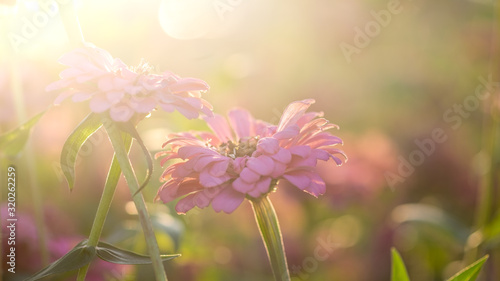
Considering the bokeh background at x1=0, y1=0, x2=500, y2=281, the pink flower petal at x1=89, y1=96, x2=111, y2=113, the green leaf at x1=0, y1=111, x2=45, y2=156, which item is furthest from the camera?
the bokeh background at x1=0, y1=0, x2=500, y2=281

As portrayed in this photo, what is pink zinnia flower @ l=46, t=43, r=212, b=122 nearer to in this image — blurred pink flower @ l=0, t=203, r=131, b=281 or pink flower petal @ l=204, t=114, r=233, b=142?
pink flower petal @ l=204, t=114, r=233, b=142

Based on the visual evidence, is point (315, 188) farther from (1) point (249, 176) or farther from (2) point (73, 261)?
(2) point (73, 261)

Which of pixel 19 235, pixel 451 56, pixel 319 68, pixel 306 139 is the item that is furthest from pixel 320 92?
pixel 306 139

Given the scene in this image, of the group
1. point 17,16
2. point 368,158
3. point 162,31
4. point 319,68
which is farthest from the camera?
point 319,68

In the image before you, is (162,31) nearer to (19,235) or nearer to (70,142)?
(19,235)

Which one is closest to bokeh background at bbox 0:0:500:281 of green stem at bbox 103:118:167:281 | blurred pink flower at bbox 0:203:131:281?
blurred pink flower at bbox 0:203:131:281

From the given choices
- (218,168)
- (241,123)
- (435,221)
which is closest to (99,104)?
(218,168)
